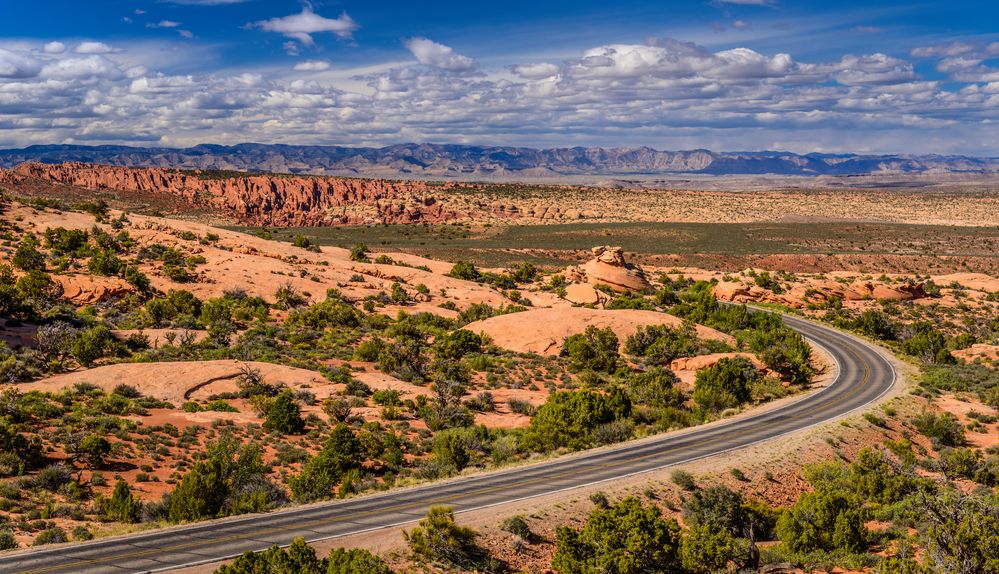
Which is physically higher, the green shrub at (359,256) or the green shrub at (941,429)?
the green shrub at (359,256)

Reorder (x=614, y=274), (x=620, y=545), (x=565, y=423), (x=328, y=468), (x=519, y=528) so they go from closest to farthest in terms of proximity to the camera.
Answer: (x=620, y=545)
(x=519, y=528)
(x=328, y=468)
(x=565, y=423)
(x=614, y=274)

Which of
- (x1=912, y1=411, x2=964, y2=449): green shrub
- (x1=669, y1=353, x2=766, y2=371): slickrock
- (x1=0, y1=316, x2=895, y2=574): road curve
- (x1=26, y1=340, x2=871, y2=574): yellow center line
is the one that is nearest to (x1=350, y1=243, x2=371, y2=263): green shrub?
(x1=669, y1=353, x2=766, y2=371): slickrock

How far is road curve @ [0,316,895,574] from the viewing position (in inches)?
685

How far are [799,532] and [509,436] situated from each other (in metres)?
13.3

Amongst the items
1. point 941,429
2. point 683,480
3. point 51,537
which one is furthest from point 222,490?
point 941,429

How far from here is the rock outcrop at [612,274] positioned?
71.1 m

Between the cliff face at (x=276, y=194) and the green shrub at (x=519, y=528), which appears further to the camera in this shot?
the cliff face at (x=276, y=194)

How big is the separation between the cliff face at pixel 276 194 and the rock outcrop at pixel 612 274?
9102cm

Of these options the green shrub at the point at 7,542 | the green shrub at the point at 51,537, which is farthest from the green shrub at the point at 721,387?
the green shrub at the point at 7,542

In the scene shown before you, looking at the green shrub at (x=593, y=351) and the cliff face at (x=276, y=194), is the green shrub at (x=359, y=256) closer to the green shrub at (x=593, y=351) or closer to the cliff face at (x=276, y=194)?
the green shrub at (x=593, y=351)

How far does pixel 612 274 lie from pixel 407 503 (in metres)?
52.0

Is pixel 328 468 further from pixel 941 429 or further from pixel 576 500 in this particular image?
pixel 941 429

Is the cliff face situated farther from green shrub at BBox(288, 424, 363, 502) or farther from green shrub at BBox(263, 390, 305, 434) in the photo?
green shrub at BBox(288, 424, 363, 502)

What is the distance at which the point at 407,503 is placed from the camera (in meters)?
22.5
